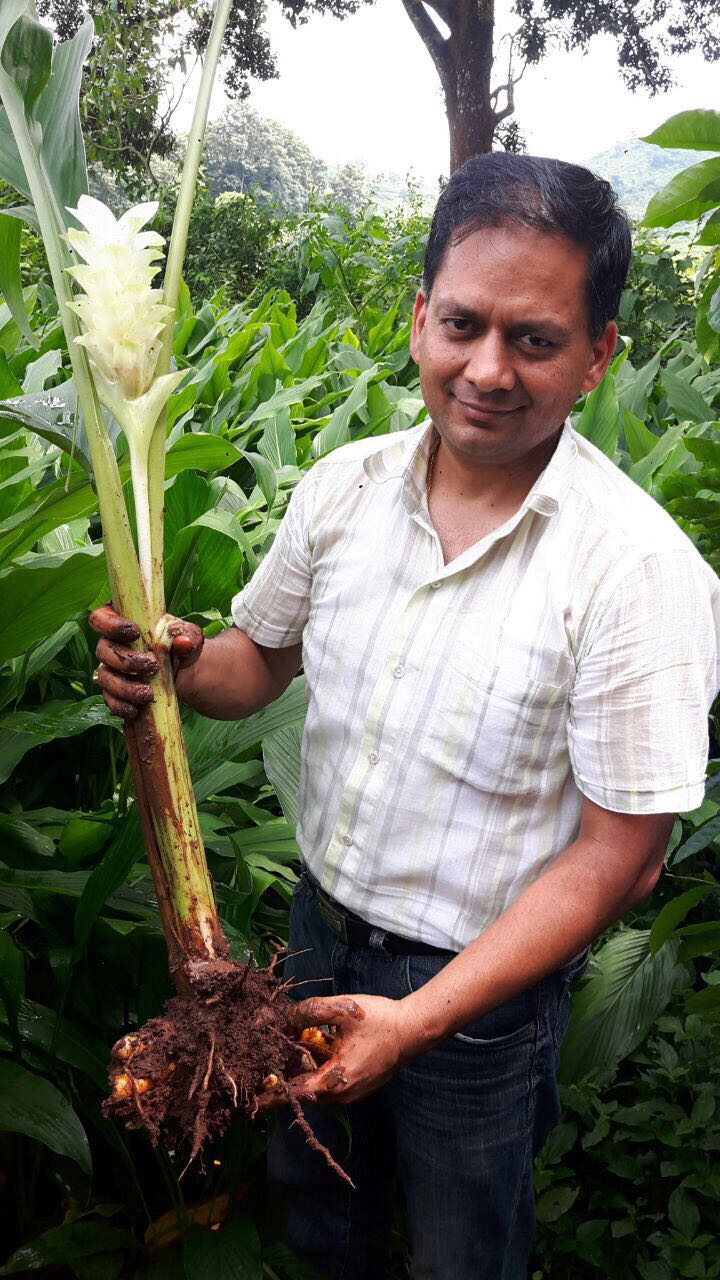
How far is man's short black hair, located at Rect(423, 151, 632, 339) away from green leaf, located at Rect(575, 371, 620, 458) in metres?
1.50

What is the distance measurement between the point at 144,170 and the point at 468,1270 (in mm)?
11223

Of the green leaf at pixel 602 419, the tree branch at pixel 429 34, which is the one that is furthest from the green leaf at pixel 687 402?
the tree branch at pixel 429 34

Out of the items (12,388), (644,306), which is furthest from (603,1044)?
(644,306)

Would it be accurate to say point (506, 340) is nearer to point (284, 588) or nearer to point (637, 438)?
point (284, 588)

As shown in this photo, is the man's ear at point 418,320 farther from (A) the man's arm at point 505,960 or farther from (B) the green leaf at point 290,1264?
(B) the green leaf at point 290,1264

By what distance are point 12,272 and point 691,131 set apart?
0.92m

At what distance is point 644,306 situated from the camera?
626 cm

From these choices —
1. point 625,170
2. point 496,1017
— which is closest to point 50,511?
point 496,1017

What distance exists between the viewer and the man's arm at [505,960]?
1162 mm

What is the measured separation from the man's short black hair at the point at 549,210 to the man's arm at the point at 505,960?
0.58 meters

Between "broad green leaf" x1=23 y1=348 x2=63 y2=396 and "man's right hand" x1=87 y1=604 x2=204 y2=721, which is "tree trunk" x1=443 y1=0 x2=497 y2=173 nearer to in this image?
"broad green leaf" x1=23 y1=348 x2=63 y2=396

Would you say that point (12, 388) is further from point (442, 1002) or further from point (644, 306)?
point (644, 306)

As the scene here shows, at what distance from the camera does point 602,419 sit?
2.83 meters

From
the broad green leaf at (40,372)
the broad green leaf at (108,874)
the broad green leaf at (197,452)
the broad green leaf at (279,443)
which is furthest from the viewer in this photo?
the broad green leaf at (279,443)
